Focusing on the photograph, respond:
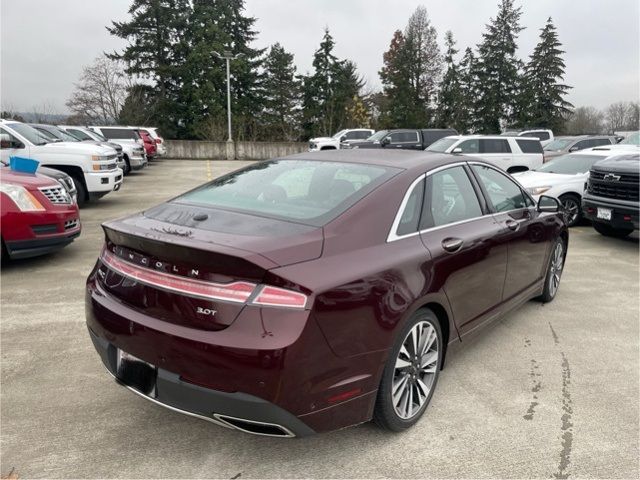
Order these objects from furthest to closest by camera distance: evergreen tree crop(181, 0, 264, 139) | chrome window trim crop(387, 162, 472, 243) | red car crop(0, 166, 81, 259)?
evergreen tree crop(181, 0, 264, 139), red car crop(0, 166, 81, 259), chrome window trim crop(387, 162, 472, 243)

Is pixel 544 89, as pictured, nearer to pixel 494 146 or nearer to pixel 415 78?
pixel 415 78

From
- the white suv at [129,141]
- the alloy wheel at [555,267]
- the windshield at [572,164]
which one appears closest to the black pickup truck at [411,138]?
the white suv at [129,141]

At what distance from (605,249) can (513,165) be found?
7.03 m

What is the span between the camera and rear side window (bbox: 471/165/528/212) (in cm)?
377

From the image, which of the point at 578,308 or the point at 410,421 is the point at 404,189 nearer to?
the point at 410,421

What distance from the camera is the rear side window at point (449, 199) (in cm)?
303

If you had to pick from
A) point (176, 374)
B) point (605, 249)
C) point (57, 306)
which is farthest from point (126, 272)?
point (605, 249)

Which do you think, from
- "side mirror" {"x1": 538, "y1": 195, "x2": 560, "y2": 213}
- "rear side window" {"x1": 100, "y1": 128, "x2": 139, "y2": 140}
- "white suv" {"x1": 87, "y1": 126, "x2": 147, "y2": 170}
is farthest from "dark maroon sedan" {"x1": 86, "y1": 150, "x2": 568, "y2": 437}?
"rear side window" {"x1": 100, "y1": 128, "x2": 139, "y2": 140}

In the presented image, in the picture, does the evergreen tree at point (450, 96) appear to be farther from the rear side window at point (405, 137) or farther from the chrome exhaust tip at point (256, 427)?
the chrome exhaust tip at point (256, 427)

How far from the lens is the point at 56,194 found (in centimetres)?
580

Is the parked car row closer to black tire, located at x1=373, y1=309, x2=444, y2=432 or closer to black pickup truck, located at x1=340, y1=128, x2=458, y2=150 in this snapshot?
black tire, located at x1=373, y1=309, x2=444, y2=432

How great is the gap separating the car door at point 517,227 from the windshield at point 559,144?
17538 millimetres

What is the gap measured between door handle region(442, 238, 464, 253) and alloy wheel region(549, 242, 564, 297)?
2.19 m

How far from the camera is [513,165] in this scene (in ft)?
46.5
